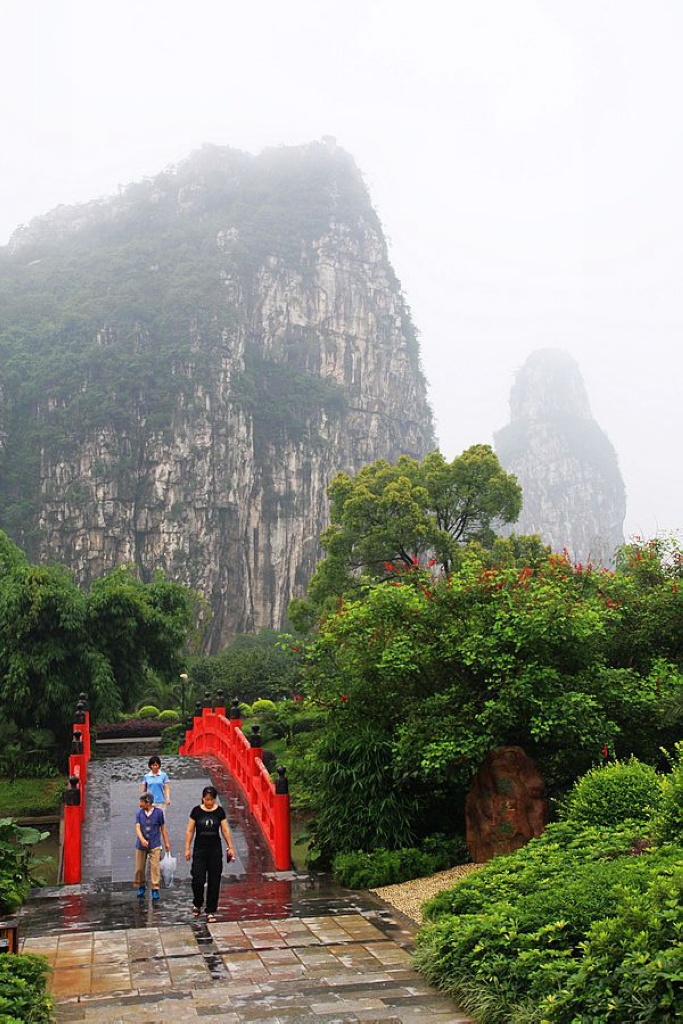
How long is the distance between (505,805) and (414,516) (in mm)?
15902

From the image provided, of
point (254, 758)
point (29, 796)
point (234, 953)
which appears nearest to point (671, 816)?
point (234, 953)

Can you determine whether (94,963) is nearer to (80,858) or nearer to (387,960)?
(387,960)

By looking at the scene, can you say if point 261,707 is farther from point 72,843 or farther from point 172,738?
point 72,843

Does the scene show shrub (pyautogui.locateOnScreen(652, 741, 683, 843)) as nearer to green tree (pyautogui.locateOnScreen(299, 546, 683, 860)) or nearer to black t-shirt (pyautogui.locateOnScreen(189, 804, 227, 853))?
green tree (pyautogui.locateOnScreen(299, 546, 683, 860))

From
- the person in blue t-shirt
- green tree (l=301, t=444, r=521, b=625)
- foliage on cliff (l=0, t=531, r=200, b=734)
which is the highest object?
green tree (l=301, t=444, r=521, b=625)

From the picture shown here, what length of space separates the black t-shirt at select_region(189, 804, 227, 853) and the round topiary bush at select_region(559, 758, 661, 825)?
10.8ft

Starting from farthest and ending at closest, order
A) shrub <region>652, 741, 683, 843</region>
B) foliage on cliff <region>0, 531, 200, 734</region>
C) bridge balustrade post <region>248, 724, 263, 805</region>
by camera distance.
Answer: foliage on cliff <region>0, 531, 200, 734</region>, bridge balustrade post <region>248, 724, 263, 805</region>, shrub <region>652, 741, 683, 843</region>

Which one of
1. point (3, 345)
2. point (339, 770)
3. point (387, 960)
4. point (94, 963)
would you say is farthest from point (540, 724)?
point (3, 345)

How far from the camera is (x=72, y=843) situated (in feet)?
37.4

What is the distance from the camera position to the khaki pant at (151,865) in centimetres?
973

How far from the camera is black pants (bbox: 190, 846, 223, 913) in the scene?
28.1 feet

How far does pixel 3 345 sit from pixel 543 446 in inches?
3926

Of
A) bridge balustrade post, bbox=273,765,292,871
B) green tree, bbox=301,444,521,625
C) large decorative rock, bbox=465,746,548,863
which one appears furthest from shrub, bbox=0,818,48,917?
green tree, bbox=301,444,521,625

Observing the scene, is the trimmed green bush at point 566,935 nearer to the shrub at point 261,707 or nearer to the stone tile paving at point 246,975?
the stone tile paving at point 246,975
